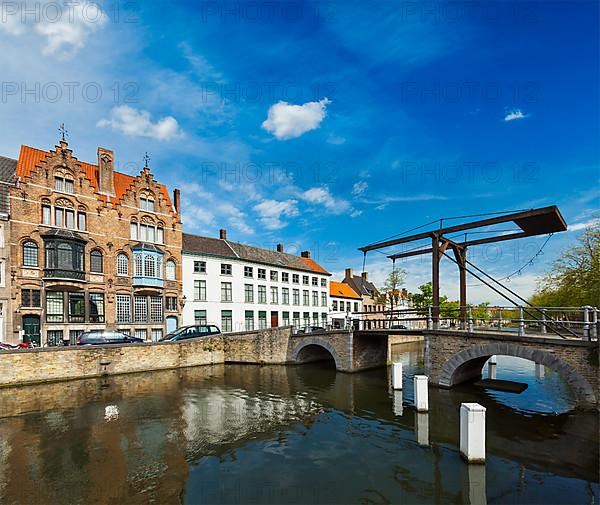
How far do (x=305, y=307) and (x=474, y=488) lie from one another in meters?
36.0

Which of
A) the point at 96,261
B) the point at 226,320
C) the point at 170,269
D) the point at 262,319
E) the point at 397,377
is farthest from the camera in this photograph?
the point at 262,319

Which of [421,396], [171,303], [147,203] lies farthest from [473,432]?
[147,203]

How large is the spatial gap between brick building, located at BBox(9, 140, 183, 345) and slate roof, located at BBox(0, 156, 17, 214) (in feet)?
1.68

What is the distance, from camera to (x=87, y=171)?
30.2 metres

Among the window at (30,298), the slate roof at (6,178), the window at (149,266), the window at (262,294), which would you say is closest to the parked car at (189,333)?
the window at (149,266)

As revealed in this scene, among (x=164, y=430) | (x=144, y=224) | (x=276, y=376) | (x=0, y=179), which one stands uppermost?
(x=0, y=179)

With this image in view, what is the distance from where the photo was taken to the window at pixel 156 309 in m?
30.7

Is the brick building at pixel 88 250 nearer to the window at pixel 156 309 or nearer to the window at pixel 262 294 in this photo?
the window at pixel 156 309

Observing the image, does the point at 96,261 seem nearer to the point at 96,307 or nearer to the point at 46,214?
the point at 96,307

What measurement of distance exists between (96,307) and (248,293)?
14.2 metres

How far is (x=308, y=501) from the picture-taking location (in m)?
8.14

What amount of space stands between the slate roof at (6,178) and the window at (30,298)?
5.62 metres

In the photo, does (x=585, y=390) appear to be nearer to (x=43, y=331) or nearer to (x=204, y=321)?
(x=204, y=321)

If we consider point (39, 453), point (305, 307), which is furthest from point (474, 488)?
point (305, 307)
